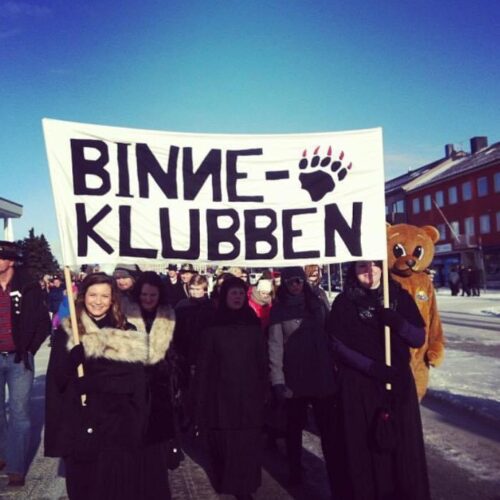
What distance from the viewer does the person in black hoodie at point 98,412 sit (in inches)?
130

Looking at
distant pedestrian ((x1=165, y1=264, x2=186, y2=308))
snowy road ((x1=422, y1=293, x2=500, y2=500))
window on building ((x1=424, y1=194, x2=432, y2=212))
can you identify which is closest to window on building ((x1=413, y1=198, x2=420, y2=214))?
window on building ((x1=424, y1=194, x2=432, y2=212))

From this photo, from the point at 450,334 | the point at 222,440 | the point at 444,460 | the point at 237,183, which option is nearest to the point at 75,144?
the point at 237,183

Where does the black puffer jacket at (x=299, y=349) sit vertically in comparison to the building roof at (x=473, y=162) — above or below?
below

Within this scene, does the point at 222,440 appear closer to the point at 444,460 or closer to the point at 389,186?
the point at 444,460

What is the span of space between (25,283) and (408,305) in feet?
10.8

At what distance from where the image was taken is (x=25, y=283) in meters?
5.09

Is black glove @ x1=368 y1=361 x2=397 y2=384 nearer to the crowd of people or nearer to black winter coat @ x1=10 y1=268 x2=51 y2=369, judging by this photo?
the crowd of people

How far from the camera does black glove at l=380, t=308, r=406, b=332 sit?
3618 mm

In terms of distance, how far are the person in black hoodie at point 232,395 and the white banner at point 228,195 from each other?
20.2 inches

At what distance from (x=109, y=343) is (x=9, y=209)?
34.9m

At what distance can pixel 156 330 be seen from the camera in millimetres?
3730

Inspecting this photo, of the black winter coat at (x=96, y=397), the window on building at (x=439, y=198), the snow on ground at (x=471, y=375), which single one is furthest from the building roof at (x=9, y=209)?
the window on building at (x=439, y=198)

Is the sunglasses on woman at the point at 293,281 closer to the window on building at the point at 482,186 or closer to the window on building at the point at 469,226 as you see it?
the window on building at the point at 482,186

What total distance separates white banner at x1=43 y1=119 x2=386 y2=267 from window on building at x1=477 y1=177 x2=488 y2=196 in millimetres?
45616
